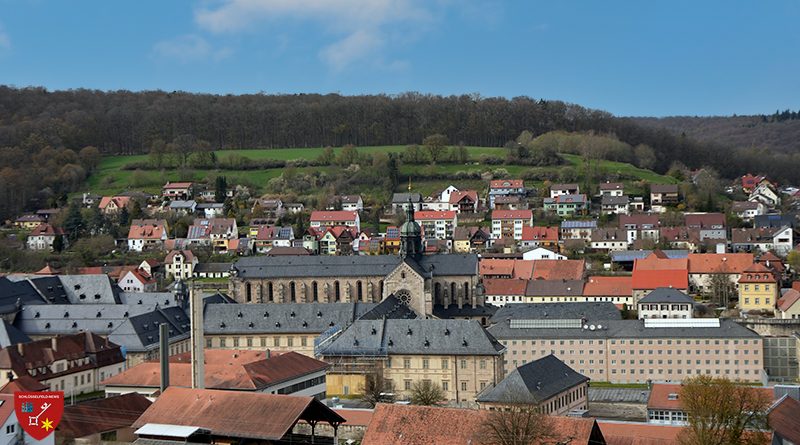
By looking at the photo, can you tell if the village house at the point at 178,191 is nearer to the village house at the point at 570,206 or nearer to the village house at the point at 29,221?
the village house at the point at 29,221

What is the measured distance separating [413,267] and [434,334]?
14937mm

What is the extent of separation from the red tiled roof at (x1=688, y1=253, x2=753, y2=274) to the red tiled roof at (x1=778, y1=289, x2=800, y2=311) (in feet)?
29.6

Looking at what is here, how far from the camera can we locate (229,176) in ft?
460

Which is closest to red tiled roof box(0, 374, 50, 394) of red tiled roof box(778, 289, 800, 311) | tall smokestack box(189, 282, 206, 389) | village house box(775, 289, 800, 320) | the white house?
tall smokestack box(189, 282, 206, 389)

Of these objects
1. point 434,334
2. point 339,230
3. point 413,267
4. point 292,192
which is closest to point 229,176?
point 292,192

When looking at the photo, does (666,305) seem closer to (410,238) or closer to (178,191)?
(410,238)

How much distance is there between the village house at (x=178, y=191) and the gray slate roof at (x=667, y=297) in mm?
69871

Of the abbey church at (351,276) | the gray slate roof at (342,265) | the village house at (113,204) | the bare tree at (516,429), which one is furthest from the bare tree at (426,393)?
the village house at (113,204)

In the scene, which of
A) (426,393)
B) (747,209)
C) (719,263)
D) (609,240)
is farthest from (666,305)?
(747,209)

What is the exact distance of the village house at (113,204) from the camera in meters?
123

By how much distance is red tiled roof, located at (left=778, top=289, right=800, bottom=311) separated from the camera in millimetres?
74438

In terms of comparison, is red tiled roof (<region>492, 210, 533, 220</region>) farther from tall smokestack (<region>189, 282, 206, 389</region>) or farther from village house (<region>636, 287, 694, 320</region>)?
tall smokestack (<region>189, 282, 206, 389</region>)

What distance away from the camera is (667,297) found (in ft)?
249

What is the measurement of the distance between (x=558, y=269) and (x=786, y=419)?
158 feet
